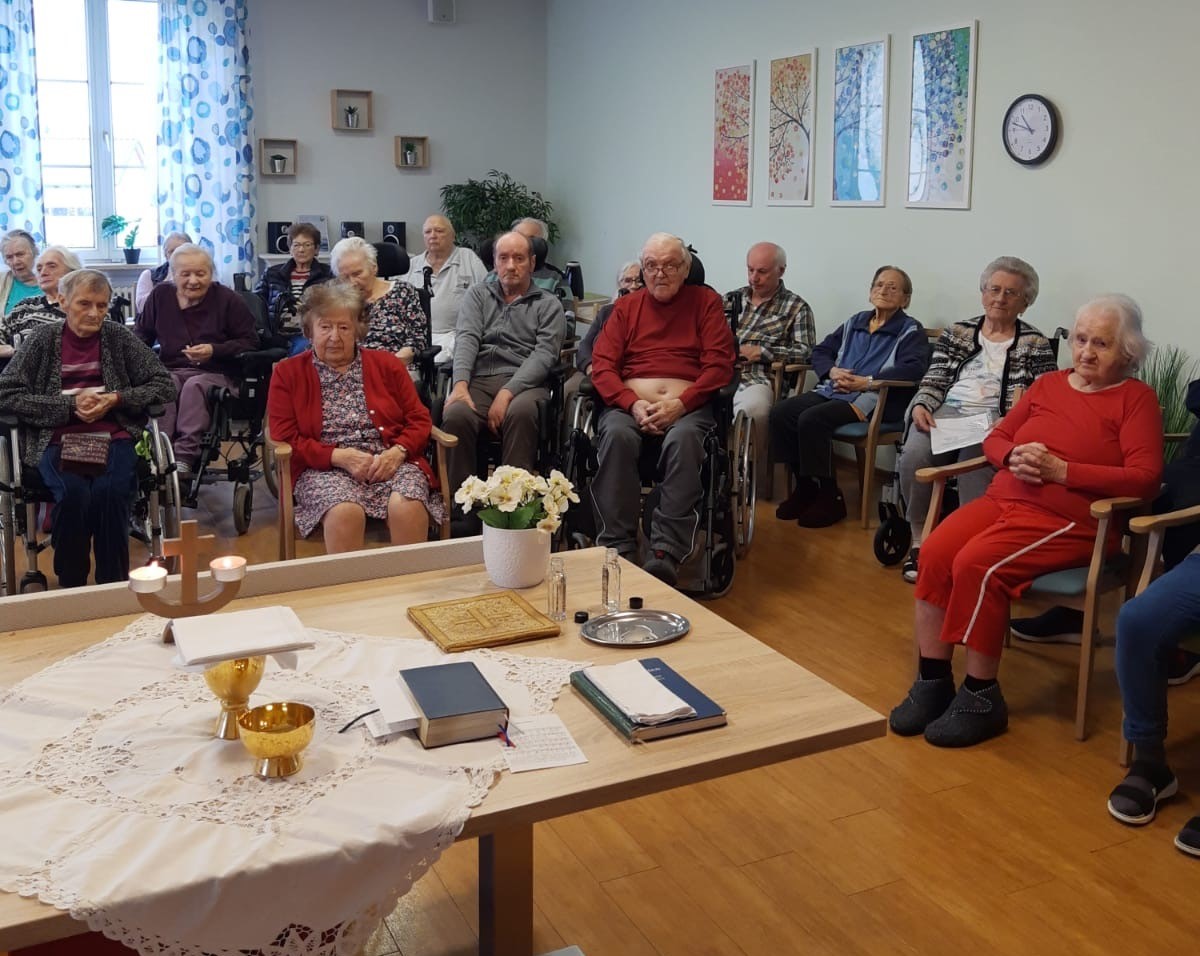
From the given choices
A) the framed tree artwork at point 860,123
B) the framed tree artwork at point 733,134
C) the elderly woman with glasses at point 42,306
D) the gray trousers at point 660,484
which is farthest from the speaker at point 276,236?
the gray trousers at point 660,484

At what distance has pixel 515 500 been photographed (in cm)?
245

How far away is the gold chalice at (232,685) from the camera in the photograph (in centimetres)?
172

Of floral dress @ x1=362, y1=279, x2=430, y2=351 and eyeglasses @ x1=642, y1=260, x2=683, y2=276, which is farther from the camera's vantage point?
floral dress @ x1=362, y1=279, x2=430, y2=351

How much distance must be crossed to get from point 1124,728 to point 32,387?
3305mm

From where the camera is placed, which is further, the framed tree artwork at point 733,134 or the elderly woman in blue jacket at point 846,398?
the framed tree artwork at point 733,134

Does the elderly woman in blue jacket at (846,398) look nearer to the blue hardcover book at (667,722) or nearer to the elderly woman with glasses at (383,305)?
the elderly woman with glasses at (383,305)

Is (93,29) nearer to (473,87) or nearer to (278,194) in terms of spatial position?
(278,194)

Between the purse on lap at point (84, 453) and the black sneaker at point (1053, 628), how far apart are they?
293 centimetres

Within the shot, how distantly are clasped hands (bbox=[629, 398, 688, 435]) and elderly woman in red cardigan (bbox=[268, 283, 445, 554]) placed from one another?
2.40 feet

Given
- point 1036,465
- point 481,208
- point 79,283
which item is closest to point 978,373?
point 1036,465

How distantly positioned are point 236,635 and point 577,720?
0.53m

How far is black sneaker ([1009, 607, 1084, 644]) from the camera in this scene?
3.71 m

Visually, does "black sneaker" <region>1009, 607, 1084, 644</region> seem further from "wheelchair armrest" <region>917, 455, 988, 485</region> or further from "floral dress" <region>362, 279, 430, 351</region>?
"floral dress" <region>362, 279, 430, 351</region>

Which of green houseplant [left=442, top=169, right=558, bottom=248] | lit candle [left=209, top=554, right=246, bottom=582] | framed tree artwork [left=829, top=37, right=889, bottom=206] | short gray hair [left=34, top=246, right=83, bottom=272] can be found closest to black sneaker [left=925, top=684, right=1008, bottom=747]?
lit candle [left=209, top=554, right=246, bottom=582]
